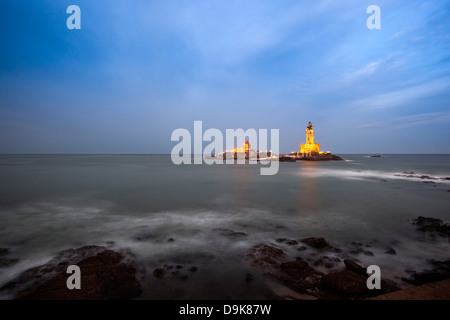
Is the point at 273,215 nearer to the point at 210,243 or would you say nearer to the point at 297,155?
the point at 210,243

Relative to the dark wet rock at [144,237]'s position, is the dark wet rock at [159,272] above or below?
above

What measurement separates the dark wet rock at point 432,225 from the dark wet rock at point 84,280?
11.1 meters

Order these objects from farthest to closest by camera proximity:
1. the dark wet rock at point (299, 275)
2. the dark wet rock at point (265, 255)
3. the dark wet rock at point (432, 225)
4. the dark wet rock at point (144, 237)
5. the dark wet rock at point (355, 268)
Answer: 1. the dark wet rock at point (432, 225)
2. the dark wet rock at point (144, 237)
3. the dark wet rock at point (265, 255)
4. the dark wet rock at point (355, 268)
5. the dark wet rock at point (299, 275)

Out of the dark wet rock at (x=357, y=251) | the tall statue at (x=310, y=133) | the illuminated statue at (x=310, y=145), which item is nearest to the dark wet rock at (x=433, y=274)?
the dark wet rock at (x=357, y=251)

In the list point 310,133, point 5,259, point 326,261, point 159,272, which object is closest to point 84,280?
point 159,272

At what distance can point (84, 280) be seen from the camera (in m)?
4.48

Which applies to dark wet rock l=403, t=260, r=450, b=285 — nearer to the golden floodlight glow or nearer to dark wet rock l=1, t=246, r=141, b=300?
dark wet rock l=1, t=246, r=141, b=300

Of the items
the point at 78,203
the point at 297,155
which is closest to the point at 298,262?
the point at 78,203

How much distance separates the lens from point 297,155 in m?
95.1

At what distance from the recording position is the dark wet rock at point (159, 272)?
5.01 meters

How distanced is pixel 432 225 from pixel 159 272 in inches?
444

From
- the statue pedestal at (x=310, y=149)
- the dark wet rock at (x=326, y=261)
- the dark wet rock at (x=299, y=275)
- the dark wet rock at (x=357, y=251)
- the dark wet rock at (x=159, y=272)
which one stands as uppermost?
the statue pedestal at (x=310, y=149)

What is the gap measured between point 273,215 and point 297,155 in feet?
298

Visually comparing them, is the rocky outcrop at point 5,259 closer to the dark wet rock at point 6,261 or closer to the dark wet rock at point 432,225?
the dark wet rock at point 6,261
